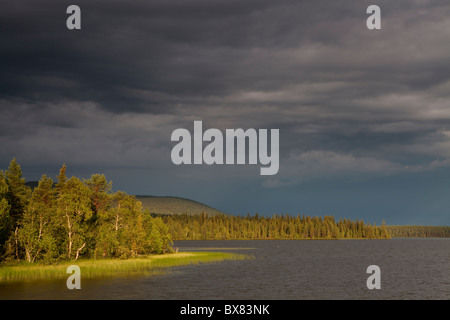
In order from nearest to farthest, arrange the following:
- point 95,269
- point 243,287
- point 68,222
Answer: point 243,287, point 95,269, point 68,222

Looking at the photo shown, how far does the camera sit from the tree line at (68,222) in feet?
290

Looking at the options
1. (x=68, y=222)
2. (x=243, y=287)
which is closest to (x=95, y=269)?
(x=68, y=222)

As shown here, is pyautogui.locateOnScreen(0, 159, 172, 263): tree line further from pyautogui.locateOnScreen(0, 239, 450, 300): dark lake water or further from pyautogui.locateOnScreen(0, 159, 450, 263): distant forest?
pyautogui.locateOnScreen(0, 239, 450, 300): dark lake water

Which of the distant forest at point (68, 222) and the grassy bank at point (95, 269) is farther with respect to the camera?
the distant forest at point (68, 222)

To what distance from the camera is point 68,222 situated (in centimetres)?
9444

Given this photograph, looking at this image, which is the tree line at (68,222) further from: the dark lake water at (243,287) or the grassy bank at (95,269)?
the dark lake water at (243,287)

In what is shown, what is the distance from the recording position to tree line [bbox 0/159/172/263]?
88.3m

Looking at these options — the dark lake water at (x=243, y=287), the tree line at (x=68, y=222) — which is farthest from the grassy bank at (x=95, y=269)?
the dark lake water at (x=243, y=287)

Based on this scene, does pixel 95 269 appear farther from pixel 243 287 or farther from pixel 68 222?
pixel 243 287

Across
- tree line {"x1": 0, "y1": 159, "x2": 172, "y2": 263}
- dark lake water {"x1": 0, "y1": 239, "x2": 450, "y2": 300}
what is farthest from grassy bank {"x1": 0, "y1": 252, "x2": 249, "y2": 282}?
dark lake water {"x1": 0, "y1": 239, "x2": 450, "y2": 300}

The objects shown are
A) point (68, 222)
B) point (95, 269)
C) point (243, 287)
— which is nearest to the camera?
point (243, 287)
